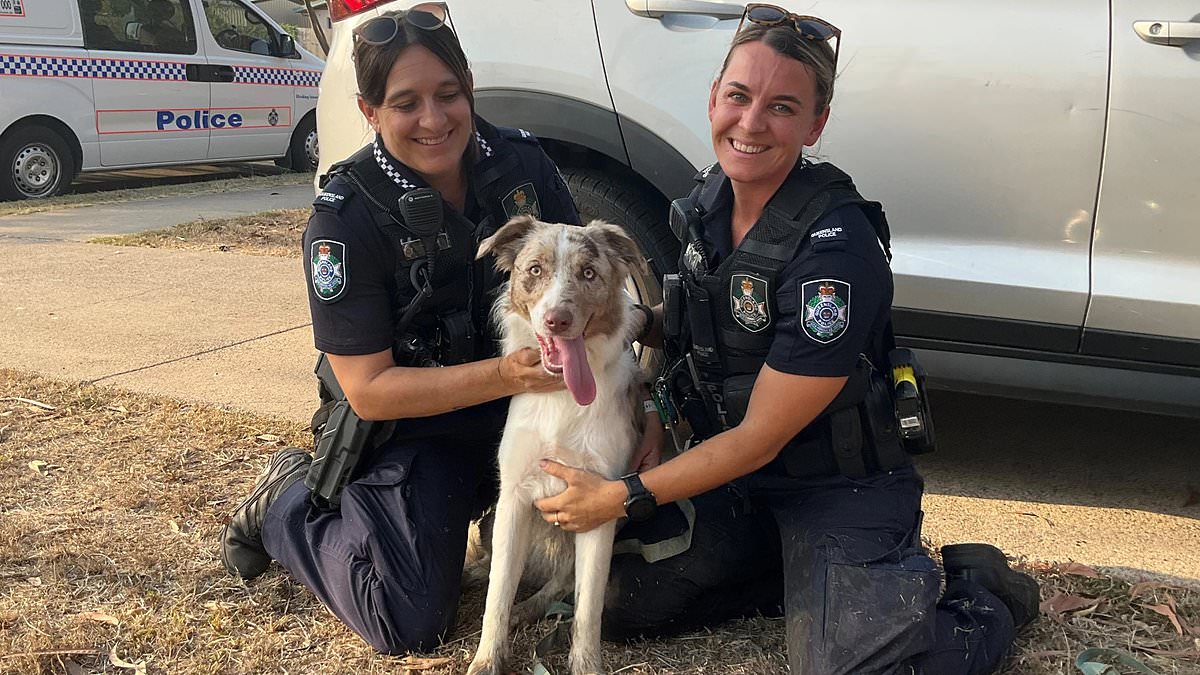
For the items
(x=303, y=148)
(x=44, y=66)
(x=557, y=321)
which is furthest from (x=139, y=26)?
(x=557, y=321)

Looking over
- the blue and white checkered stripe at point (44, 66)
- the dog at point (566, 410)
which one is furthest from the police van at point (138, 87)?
the dog at point (566, 410)

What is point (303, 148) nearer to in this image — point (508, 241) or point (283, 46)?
point (283, 46)

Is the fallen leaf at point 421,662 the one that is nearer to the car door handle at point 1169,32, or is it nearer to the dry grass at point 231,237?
the car door handle at point 1169,32

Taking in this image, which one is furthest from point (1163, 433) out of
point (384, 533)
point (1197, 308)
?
point (384, 533)

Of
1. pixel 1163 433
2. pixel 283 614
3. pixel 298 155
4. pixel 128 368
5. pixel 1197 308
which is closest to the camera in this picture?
pixel 283 614

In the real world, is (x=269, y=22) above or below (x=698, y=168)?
above

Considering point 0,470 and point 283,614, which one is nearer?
point 283,614

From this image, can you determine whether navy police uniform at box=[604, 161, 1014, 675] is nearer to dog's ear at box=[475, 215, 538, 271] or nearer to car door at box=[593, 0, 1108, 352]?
dog's ear at box=[475, 215, 538, 271]

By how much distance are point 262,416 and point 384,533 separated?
1952mm

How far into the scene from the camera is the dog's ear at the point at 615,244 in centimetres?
296

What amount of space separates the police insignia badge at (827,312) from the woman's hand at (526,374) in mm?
706

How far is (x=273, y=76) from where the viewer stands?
44.2 ft

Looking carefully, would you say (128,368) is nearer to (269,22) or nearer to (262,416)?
(262,416)

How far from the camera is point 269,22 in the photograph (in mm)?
13734
